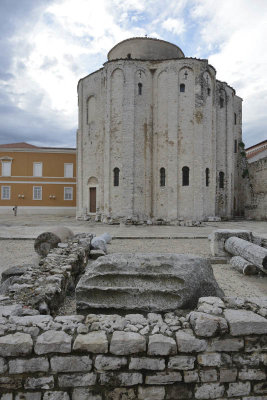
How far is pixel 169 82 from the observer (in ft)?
65.1

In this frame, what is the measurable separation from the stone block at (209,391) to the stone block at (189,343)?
35 centimetres

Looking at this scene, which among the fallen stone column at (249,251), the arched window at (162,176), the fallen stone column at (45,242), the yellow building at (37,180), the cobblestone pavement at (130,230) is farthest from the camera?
the yellow building at (37,180)

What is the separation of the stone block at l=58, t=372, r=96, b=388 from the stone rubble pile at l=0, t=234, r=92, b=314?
973mm

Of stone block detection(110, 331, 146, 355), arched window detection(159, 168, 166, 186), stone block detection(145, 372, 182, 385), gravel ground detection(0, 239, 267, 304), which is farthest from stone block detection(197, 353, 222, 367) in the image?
arched window detection(159, 168, 166, 186)

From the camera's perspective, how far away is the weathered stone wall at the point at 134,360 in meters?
2.20

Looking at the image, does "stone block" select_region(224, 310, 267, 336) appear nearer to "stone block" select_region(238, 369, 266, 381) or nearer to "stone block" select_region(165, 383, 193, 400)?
"stone block" select_region(238, 369, 266, 381)

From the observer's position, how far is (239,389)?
2.32 metres

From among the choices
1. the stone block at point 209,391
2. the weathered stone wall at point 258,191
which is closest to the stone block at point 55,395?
the stone block at point 209,391

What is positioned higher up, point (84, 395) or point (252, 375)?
point (252, 375)

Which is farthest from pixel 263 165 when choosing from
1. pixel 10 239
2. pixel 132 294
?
pixel 132 294

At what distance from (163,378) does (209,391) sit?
460 mm

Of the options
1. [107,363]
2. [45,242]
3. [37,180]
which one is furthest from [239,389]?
[37,180]

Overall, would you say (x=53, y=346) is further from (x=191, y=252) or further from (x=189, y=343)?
(x=191, y=252)

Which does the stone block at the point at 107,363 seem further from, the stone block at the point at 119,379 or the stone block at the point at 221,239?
the stone block at the point at 221,239
